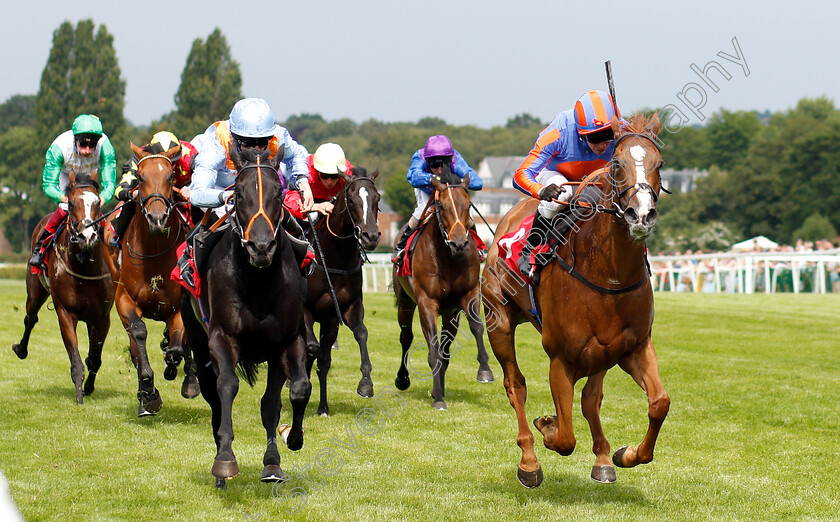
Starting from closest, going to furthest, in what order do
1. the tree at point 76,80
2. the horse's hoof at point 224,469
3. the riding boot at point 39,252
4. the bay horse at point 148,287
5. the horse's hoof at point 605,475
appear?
1. the horse's hoof at point 224,469
2. the horse's hoof at point 605,475
3. the bay horse at point 148,287
4. the riding boot at point 39,252
5. the tree at point 76,80

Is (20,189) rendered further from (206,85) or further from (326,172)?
(326,172)

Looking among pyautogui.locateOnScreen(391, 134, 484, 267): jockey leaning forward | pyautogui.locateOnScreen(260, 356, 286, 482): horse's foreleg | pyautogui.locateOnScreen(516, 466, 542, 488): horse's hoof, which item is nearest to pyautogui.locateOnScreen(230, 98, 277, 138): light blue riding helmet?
pyautogui.locateOnScreen(260, 356, 286, 482): horse's foreleg

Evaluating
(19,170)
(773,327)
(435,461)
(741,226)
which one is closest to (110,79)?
(19,170)

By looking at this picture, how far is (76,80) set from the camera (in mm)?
59812

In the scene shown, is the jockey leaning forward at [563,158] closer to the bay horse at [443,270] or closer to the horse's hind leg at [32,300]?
the bay horse at [443,270]

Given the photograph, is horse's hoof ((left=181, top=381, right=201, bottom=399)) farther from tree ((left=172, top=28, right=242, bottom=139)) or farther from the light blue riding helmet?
tree ((left=172, top=28, right=242, bottom=139))

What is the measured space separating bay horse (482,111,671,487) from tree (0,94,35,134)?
5160 inches

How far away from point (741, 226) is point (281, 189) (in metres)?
61.3

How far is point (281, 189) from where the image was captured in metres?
5.70

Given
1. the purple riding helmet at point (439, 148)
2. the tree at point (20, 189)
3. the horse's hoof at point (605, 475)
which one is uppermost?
the tree at point (20, 189)

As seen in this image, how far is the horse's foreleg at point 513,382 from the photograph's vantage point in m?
6.25

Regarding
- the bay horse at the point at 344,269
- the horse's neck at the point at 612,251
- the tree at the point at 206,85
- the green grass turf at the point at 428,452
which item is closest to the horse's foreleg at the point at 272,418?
the green grass turf at the point at 428,452

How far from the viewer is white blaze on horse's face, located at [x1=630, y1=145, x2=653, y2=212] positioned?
16.1 feet

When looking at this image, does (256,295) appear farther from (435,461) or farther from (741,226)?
(741,226)
